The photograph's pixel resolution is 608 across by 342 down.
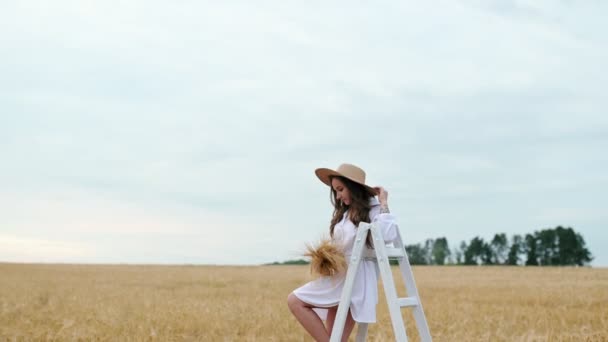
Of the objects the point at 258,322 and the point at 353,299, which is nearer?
the point at 353,299

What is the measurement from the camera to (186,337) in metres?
9.21

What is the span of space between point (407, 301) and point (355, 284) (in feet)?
1.50

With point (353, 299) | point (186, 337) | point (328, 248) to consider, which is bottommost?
point (186, 337)

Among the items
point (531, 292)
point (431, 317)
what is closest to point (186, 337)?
point (431, 317)

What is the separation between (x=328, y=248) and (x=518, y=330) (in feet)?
18.4

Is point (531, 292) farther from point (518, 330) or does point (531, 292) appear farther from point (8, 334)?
point (8, 334)

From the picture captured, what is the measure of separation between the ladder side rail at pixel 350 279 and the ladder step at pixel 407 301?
0.41m

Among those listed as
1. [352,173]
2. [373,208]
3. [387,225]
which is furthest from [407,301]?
[352,173]

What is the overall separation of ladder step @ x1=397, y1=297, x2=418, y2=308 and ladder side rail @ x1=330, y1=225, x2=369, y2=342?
0.41 metres

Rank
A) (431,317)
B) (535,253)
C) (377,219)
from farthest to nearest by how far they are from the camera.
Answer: (535,253) < (431,317) < (377,219)

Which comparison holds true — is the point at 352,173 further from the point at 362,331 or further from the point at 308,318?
the point at 362,331

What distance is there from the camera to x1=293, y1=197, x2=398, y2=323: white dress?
556 cm

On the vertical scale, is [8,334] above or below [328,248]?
below

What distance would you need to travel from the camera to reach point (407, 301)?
5613mm
